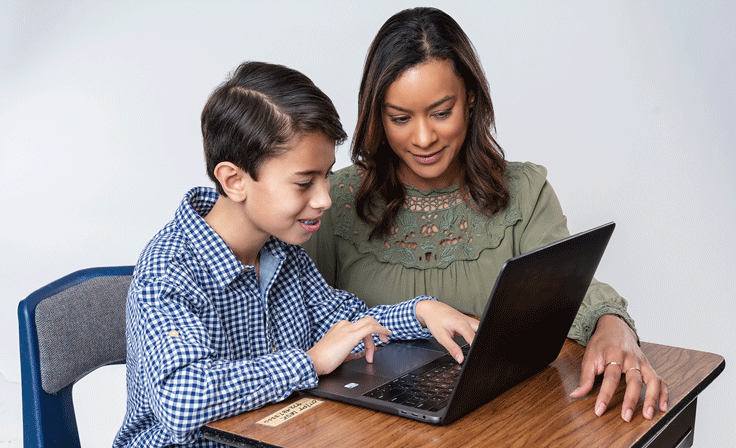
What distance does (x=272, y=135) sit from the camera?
1450 mm

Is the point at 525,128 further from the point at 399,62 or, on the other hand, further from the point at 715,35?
the point at 399,62

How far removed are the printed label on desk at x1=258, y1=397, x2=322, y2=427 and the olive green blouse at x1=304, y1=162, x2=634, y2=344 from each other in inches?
30.8

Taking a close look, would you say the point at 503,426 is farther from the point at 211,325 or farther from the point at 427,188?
the point at 427,188

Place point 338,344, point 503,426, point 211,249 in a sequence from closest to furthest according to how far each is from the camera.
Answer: point 503,426 → point 338,344 → point 211,249

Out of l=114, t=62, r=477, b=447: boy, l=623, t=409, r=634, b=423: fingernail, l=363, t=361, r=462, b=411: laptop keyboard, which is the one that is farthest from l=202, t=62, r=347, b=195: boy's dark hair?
l=623, t=409, r=634, b=423: fingernail

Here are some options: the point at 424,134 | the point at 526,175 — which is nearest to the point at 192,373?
the point at 424,134

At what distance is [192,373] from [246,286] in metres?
0.40

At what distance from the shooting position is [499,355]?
3.74 ft

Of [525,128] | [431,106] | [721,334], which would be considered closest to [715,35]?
[525,128]

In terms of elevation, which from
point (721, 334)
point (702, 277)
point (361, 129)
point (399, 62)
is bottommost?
point (721, 334)

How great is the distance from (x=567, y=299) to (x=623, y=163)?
69.2 inches

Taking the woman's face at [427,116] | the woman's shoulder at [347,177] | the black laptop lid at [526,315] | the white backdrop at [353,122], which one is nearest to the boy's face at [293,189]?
the woman's face at [427,116]

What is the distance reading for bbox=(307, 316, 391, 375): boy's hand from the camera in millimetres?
1306

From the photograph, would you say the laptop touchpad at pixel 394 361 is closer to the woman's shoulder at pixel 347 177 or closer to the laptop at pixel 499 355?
the laptop at pixel 499 355
